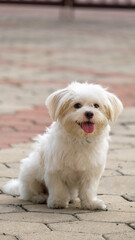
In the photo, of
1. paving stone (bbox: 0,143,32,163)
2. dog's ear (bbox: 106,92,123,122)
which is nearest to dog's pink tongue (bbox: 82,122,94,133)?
dog's ear (bbox: 106,92,123,122)

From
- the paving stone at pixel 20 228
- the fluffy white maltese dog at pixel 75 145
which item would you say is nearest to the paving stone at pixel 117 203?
the fluffy white maltese dog at pixel 75 145

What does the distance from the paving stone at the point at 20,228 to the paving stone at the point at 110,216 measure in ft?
1.21

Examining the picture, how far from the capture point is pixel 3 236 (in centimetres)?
448

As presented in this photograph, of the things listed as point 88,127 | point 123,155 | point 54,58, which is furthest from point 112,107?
point 54,58

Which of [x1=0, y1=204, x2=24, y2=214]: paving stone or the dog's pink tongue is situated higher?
the dog's pink tongue

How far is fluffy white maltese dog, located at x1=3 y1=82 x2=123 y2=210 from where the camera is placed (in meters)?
4.98

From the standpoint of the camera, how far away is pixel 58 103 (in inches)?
199

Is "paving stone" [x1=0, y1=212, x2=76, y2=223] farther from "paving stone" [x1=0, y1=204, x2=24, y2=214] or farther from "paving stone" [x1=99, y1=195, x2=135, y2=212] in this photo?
Result: "paving stone" [x1=99, y1=195, x2=135, y2=212]

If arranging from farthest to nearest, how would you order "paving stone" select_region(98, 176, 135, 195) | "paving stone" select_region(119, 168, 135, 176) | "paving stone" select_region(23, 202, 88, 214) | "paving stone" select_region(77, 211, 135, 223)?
"paving stone" select_region(119, 168, 135, 176) → "paving stone" select_region(98, 176, 135, 195) → "paving stone" select_region(23, 202, 88, 214) → "paving stone" select_region(77, 211, 135, 223)

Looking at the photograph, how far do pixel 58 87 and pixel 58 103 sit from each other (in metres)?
6.04

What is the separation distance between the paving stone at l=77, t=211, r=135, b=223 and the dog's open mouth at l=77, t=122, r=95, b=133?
0.57 m

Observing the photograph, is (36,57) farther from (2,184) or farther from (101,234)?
(101,234)

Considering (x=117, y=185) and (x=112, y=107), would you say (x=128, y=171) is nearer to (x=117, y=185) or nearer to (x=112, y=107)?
(x=117, y=185)

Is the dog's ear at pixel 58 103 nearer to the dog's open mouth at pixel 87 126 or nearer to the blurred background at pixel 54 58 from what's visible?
the dog's open mouth at pixel 87 126
